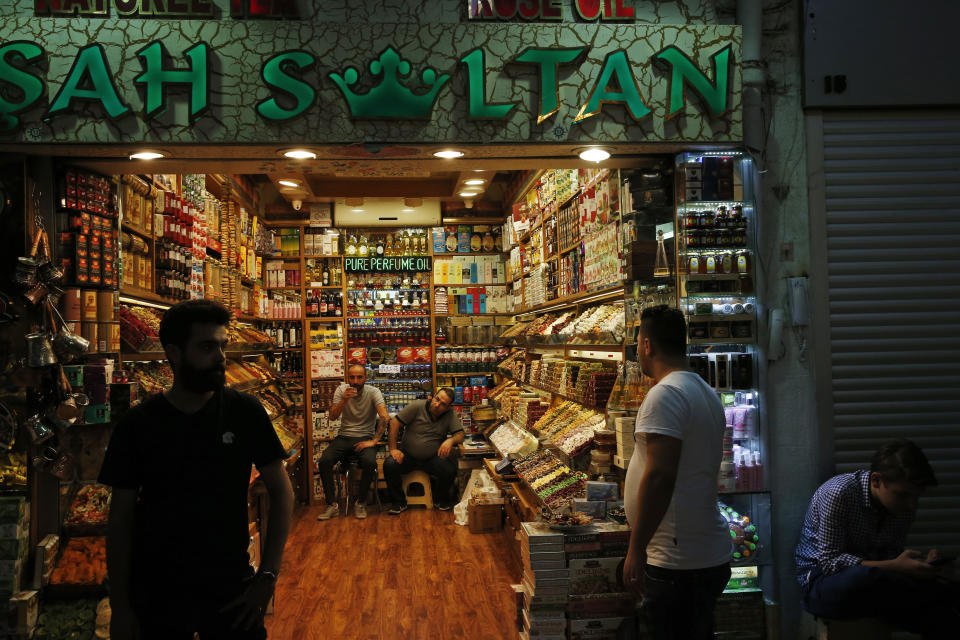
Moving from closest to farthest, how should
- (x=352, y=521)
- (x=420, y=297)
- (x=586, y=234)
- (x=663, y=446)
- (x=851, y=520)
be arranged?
(x=663, y=446)
(x=851, y=520)
(x=586, y=234)
(x=352, y=521)
(x=420, y=297)

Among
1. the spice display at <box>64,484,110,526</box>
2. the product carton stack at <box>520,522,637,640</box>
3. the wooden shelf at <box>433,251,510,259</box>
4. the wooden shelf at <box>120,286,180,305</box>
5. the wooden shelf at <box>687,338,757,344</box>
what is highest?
the wooden shelf at <box>433,251,510,259</box>

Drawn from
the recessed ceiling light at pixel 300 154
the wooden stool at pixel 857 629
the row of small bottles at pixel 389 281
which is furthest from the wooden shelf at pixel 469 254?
the wooden stool at pixel 857 629

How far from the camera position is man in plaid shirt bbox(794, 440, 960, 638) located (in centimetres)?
307

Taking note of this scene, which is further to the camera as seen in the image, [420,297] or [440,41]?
[420,297]

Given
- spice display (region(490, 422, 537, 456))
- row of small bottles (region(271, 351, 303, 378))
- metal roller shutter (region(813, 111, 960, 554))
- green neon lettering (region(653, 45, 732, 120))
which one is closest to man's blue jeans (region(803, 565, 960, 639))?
metal roller shutter (region(813, 111, 960, 554))

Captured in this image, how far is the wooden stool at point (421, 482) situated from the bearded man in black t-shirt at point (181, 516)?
235 inches

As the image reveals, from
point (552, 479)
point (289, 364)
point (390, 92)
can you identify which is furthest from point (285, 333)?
point (390, 92)

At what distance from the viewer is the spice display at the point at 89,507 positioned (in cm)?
380

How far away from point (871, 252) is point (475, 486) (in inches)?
195

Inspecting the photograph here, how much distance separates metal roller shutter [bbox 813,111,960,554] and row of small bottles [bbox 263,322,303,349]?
6.90m

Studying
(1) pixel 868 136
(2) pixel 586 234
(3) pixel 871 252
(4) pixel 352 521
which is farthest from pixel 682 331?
(4) pixel 352 521

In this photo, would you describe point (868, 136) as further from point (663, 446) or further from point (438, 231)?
point (438, 231)

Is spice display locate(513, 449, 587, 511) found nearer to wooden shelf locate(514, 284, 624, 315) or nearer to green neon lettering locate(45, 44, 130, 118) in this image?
wooden shelf locate(514, 284, 624, 315)

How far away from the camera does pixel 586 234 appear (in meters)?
5.42
